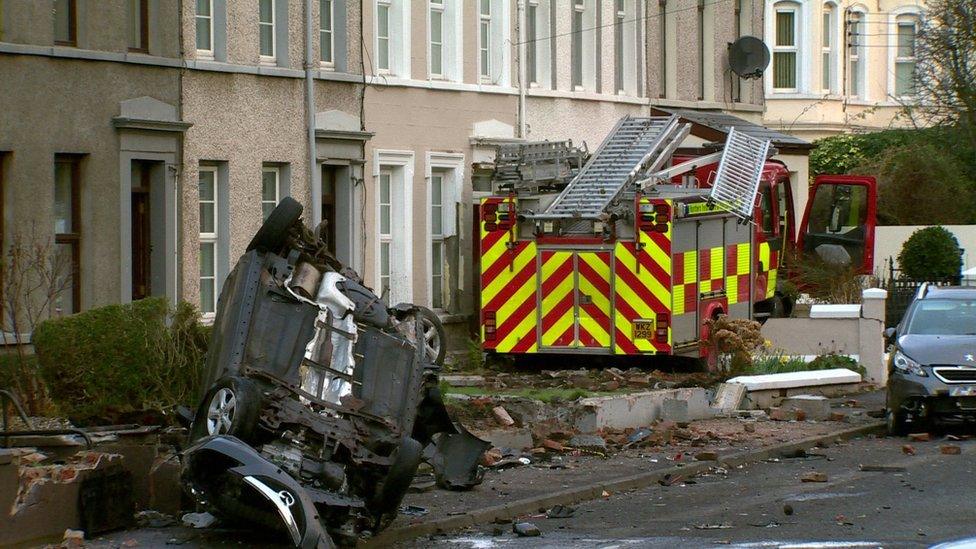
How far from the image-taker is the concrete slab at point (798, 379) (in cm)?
2117

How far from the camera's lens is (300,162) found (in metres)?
25.5

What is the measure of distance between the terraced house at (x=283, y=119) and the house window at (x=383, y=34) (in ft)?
0.11

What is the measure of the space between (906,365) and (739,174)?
689 cm

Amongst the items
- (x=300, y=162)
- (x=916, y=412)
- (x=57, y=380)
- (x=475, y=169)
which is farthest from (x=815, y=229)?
(x=57, y=380)

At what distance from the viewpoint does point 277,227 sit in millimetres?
11898

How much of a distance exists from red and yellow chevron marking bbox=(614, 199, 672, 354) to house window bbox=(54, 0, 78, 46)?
24.0 feet

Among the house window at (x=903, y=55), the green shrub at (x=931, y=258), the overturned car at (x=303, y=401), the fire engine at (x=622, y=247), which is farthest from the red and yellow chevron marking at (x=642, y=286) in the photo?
the house window at (x=903, y=55)

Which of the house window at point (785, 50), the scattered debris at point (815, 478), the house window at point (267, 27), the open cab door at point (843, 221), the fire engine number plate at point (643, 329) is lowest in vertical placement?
the scattered debris at point (815, 478)

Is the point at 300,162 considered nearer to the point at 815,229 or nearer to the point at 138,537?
the point at 815,229

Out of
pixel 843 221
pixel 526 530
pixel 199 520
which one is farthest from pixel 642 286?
pixel 199 520

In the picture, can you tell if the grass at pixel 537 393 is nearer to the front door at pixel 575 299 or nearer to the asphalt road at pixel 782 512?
the asphalt road at pixel 782 512

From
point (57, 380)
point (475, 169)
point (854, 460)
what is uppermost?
point (475, 169)

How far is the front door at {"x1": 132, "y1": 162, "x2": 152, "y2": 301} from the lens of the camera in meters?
22.6

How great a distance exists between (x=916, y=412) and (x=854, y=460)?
6.70 ft
